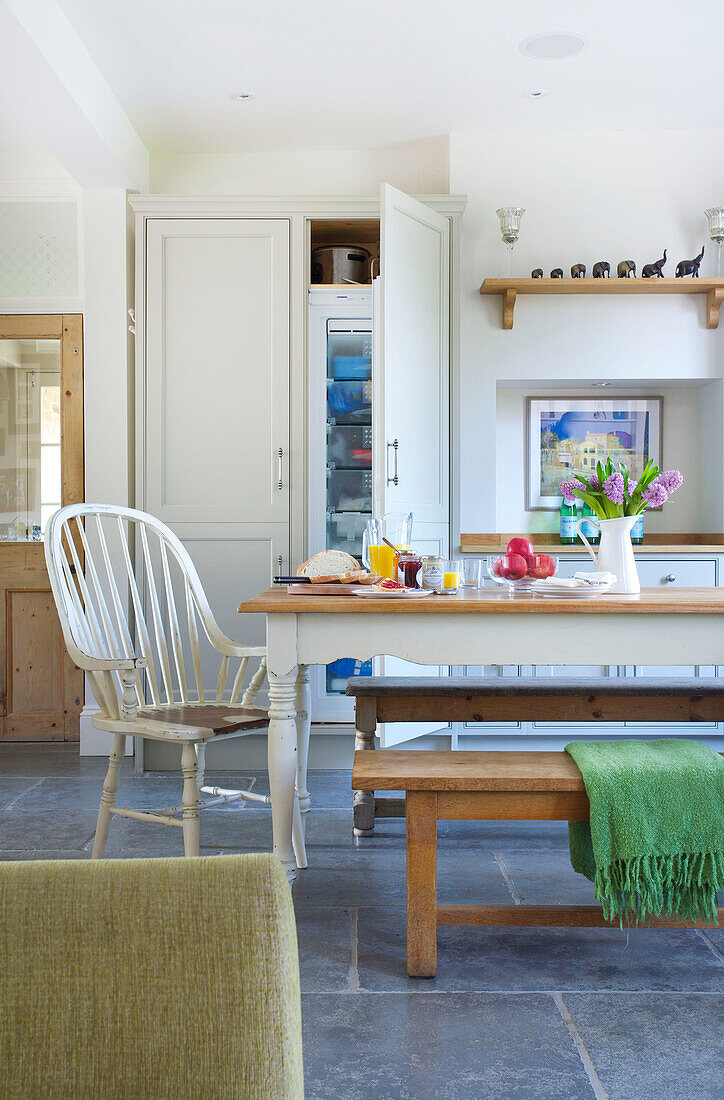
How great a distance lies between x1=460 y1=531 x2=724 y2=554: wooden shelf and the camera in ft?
12.2

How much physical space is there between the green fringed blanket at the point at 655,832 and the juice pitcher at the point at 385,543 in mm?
927

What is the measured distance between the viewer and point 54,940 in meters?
0.75

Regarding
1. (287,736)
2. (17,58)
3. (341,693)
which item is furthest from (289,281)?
(287,736)

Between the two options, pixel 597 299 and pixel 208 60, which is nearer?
pixel 208 60

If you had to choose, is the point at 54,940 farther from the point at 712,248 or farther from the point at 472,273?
the point at 712,248

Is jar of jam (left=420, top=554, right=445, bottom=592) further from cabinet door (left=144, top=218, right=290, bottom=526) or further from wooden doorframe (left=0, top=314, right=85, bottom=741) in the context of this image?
wooden doorframe (left=0, top=314, right=85, bottom=741)

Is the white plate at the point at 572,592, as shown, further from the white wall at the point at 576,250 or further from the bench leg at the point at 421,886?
the white wall at the point at 576,250

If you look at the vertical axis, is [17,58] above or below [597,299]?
above

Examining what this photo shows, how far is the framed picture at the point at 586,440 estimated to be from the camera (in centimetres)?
437

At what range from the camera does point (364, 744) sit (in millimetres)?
2791

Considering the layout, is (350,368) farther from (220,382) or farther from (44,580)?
(44,580)

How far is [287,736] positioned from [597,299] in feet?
9.53

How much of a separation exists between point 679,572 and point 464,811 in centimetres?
222

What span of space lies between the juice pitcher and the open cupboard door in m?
0.79
